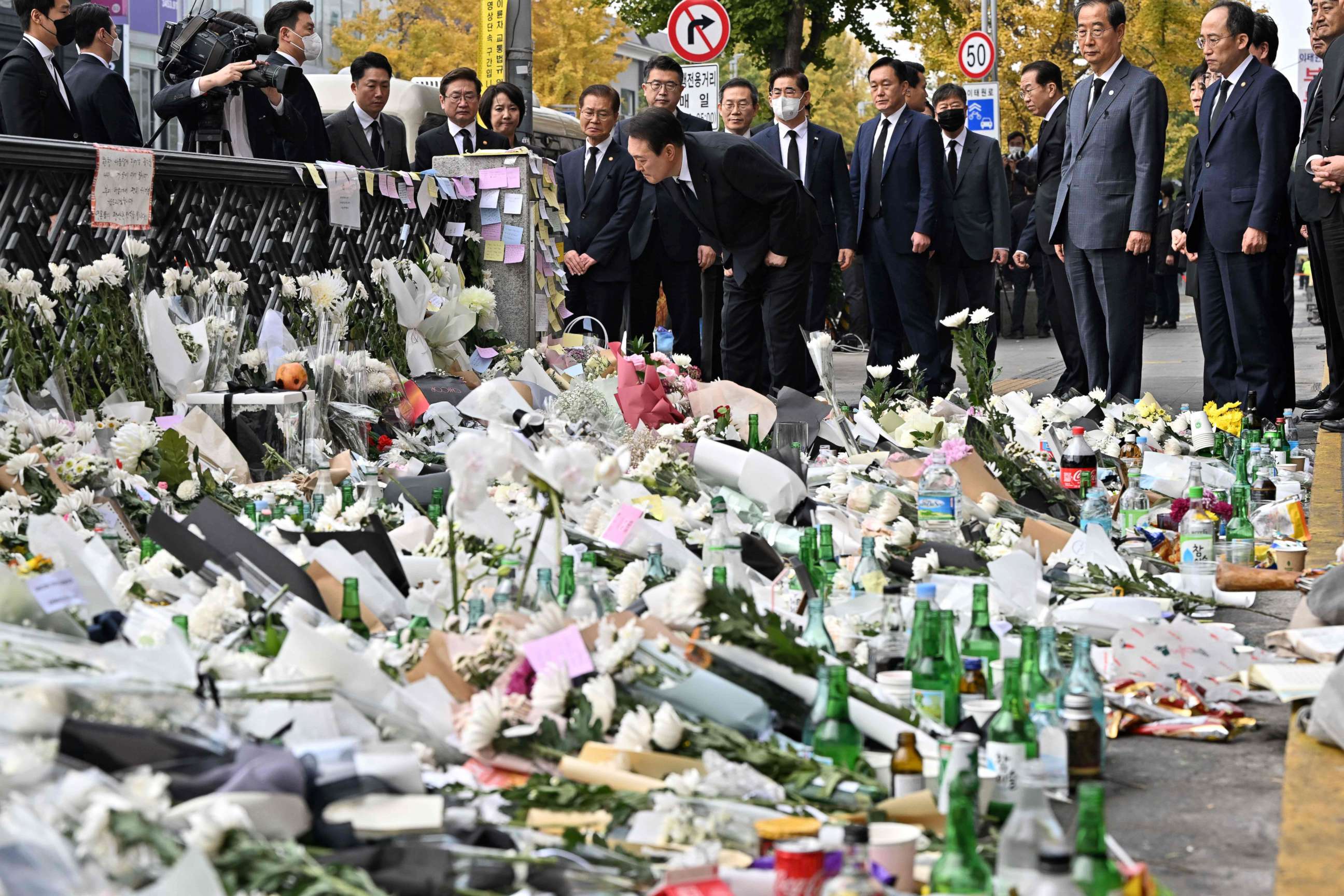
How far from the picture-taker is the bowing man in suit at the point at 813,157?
10.9m

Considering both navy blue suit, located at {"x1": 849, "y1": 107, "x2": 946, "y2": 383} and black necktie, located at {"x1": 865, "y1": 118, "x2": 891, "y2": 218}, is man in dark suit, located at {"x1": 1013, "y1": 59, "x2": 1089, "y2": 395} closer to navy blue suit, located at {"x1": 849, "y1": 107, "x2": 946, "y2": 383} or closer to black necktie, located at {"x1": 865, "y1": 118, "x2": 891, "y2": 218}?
navy blue suit, located at {"x1": 849, "y1": 107, "x2": 946, "y2": 383}

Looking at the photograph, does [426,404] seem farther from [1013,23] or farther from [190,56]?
[1013,23]

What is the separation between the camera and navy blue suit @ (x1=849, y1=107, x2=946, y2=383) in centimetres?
1060

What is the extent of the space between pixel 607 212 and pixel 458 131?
1168 mm

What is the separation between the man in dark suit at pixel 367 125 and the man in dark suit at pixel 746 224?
2041mm

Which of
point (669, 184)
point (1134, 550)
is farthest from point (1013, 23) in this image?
point (1134, 550)

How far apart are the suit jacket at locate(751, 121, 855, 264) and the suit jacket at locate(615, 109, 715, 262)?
0.65m

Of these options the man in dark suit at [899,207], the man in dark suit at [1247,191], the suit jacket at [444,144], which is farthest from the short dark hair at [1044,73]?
the suit jacket at [444,144]

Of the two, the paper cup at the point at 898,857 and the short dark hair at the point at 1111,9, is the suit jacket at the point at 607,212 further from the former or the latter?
the paper cup at the point at 898,857

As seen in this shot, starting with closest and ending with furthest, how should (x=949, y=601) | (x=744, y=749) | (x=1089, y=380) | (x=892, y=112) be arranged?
1. (x=744, y=749)
2. (x=949, y=601)
3. (x=1089, y=380)
4. (x=892, y=112)

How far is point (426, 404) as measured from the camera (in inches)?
321

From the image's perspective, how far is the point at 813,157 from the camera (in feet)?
35.6

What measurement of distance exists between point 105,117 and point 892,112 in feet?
16.4

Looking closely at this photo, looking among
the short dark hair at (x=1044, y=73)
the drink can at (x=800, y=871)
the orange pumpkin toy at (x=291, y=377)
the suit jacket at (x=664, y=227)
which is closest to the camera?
the drink can at (x=800, y=871)
